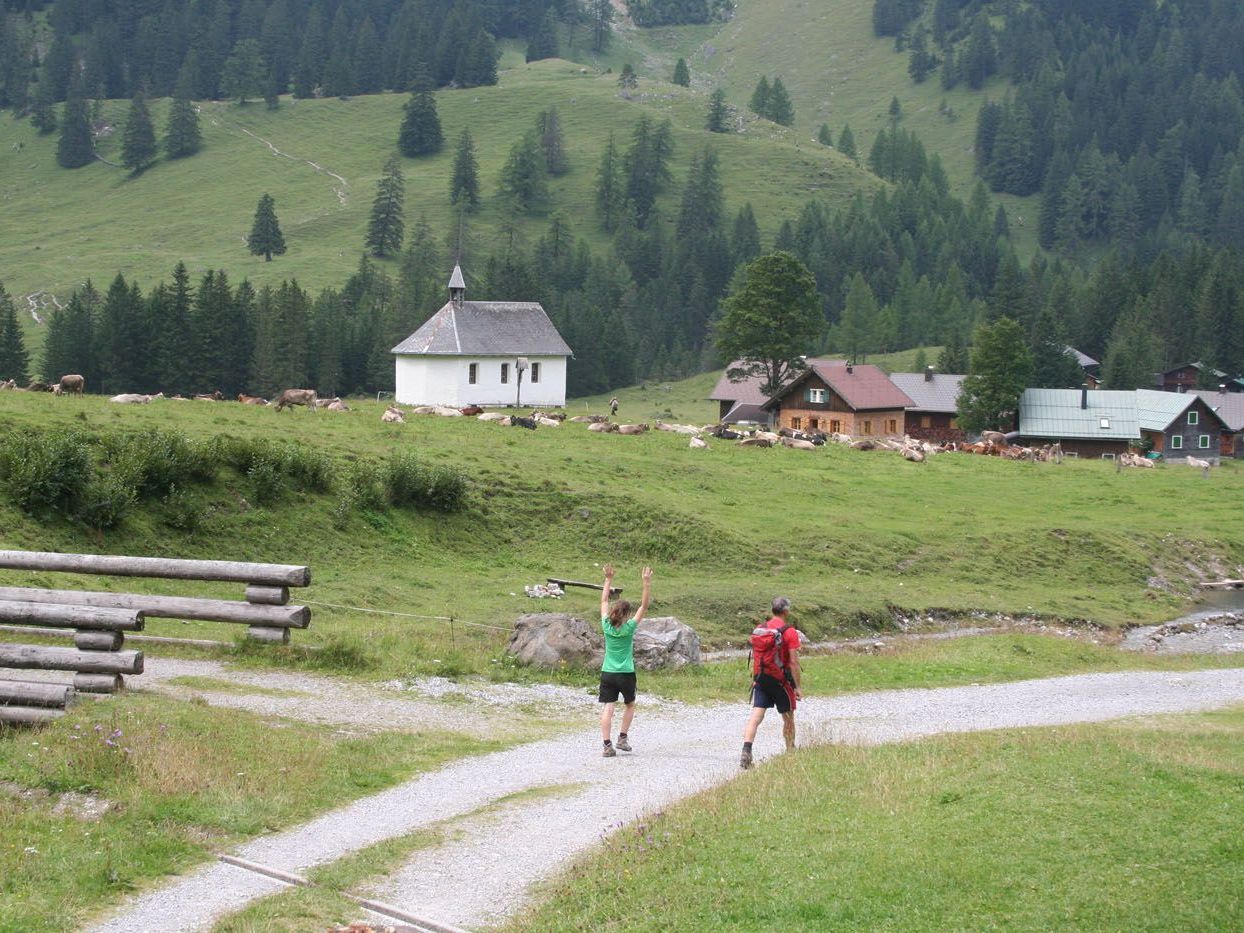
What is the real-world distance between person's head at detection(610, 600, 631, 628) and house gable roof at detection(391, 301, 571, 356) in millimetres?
76418

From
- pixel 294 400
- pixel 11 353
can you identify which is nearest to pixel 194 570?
pixel 294 400

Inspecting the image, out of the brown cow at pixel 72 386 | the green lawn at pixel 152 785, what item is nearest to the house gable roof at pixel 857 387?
the brown cow at pixel 72 386

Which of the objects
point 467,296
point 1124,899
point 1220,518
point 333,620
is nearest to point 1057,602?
point 1220,518

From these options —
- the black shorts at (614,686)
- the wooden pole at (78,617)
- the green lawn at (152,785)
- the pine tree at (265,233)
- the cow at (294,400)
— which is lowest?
the green lawn at (152,785)

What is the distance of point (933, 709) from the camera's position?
81.9 feet

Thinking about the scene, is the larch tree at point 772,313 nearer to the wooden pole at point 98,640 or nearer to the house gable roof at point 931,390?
the house gable roof at point 931,390

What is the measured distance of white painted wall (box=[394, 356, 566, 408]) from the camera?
95.3 m

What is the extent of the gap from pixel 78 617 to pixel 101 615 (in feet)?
0.94

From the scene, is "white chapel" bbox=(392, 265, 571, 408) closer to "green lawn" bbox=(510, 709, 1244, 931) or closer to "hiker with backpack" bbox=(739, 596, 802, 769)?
"hiker with backpack" bbox=(739, 596, 802, 769)

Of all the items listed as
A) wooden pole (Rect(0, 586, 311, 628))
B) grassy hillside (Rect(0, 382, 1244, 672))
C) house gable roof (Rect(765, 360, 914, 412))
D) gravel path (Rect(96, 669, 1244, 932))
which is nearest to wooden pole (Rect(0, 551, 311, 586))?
wooden pole (Rect(0, 586, 311, 628))

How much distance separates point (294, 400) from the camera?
6153 cm

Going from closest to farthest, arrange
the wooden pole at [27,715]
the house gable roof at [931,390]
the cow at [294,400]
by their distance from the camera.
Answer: the wooden pole at [27,715], the cow at [294,400], the house gable roof at [931,390]

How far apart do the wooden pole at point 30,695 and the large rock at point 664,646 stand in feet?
40.0

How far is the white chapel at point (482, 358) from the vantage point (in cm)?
9531
